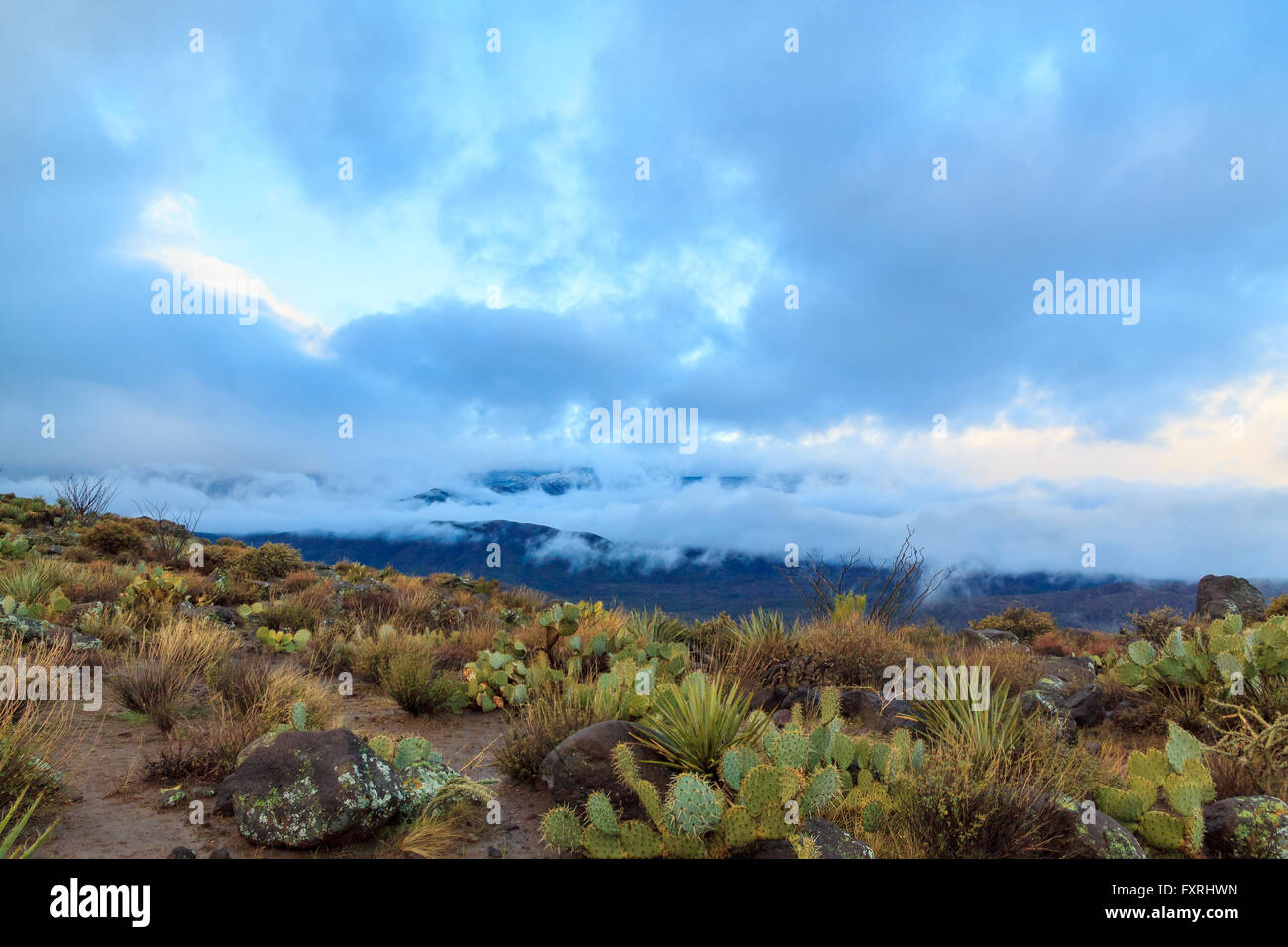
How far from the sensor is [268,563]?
19.1 metres

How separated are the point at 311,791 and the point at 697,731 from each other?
2.45 m

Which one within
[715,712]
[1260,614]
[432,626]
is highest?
[715,712]

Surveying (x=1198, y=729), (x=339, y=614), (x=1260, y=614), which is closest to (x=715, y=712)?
(x=1198, y=729)

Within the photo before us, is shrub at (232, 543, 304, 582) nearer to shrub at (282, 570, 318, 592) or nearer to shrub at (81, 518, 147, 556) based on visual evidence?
shrub at (282, 570, 318, 592)

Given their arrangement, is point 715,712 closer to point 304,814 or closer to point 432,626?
point 304,814

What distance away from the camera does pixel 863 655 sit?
9445 mm

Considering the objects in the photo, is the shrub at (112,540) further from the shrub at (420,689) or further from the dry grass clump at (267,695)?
the shrub at (420,689)

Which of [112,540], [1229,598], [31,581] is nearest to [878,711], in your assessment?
[31,581]

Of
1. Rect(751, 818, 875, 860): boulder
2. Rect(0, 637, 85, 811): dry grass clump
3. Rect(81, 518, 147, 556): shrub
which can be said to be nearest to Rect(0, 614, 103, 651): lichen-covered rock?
Rect(0, 637, 85, 811): dry grass clump

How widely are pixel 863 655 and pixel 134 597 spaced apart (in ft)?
35.2

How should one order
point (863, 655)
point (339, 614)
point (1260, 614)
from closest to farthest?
point (863, 655) → point (339, 614) → point (1260, 614)

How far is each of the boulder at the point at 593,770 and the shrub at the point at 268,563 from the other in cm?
1577

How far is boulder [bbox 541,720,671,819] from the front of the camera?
15.4 ft

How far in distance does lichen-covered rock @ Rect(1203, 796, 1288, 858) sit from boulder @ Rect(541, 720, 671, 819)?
3578mm
